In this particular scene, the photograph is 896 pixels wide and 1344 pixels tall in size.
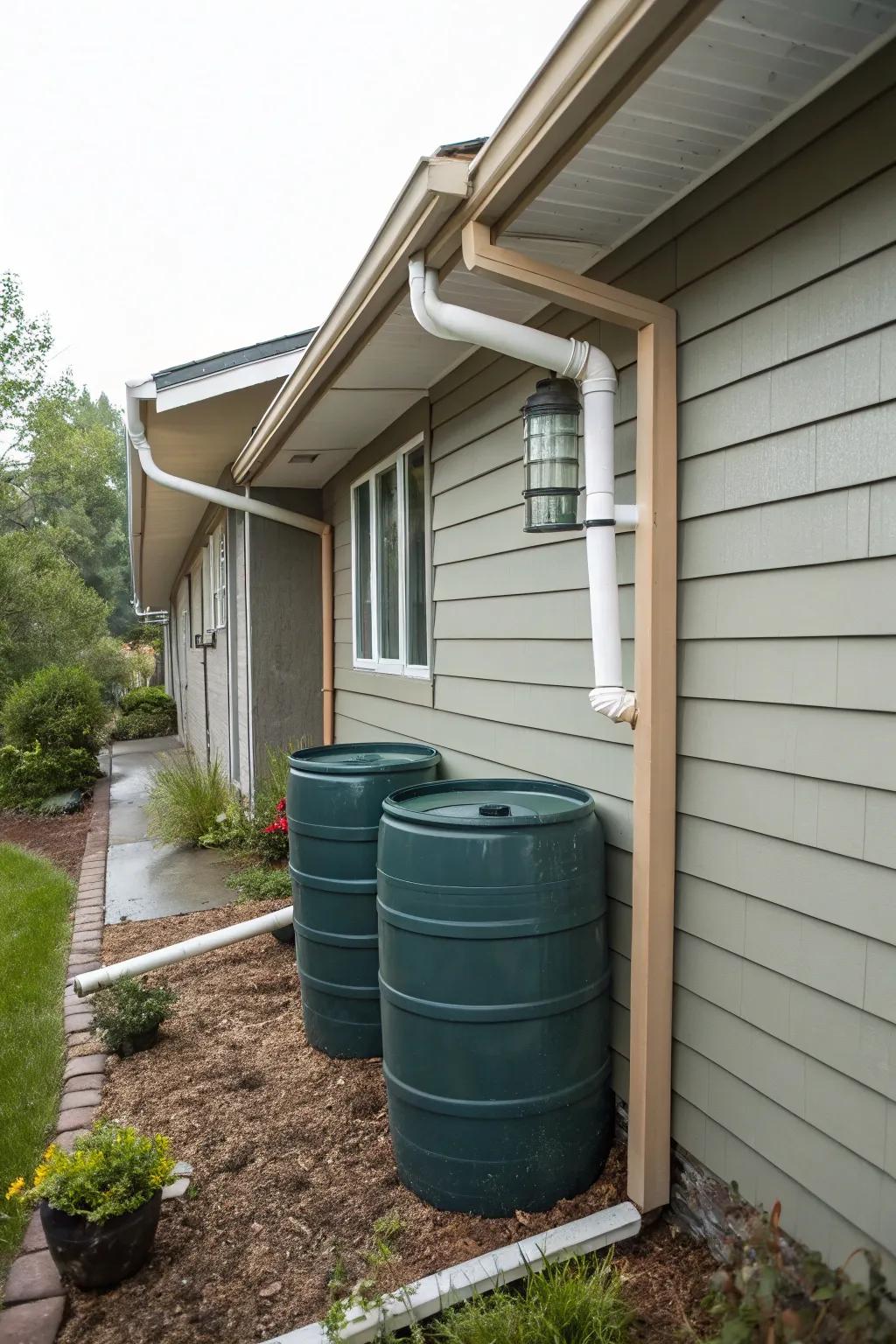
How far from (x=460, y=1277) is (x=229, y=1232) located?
2.35 ft

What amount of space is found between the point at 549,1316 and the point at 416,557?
3275 millimetres

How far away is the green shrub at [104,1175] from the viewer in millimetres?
2354

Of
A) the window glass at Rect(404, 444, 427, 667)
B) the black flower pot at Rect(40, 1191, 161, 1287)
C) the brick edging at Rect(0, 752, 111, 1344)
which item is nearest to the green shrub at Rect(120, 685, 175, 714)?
the brick edging at Rect(0, 752, 111, 1344)

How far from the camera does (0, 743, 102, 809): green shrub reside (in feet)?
31.8

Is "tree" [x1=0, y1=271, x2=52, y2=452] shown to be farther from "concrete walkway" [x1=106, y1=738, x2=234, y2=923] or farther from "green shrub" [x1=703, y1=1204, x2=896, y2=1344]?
"green shrub" [x1=703, y1=1204, x2=896, y2=1344]

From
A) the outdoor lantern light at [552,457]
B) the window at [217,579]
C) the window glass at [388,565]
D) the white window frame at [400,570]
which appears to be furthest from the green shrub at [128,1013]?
the window at [217,579]

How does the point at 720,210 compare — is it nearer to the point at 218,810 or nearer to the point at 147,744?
the point at 218,810

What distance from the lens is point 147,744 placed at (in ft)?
52.0

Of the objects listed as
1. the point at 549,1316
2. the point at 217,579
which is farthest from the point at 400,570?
the point at 217,579

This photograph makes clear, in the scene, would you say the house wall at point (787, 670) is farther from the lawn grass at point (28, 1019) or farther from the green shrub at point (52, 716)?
the green shrub at point (52, 716)

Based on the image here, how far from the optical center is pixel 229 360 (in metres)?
5.64

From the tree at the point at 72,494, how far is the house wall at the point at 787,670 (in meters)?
23.4

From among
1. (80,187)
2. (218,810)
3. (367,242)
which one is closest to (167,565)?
(218,810)

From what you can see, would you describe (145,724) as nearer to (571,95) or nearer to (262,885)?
(262,885)
